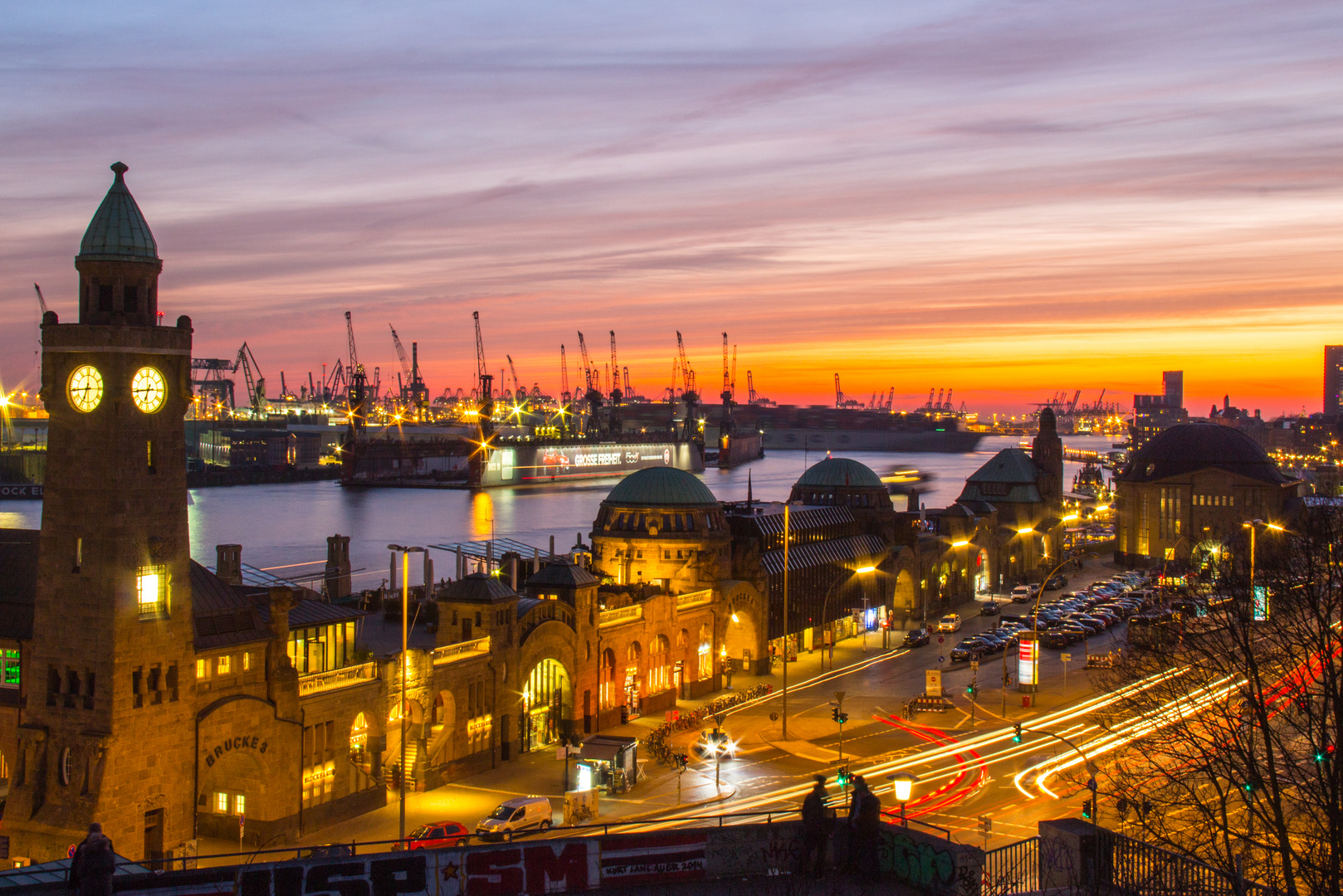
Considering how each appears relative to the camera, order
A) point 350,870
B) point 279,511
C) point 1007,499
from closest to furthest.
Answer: point 350,870 < point 1007,499 < point 279,511

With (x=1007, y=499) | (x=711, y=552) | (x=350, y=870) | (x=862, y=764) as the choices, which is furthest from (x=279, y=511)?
(x=350, y=870)

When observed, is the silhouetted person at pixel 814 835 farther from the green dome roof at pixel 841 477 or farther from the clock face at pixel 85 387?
the green dome roof at pixel 841 477

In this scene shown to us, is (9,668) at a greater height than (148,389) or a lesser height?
lesser

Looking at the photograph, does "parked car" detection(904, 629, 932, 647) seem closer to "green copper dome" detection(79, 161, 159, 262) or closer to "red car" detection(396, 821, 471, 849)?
"red car" detection(396, 821, 471, 849)

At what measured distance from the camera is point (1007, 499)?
121688 millimetres

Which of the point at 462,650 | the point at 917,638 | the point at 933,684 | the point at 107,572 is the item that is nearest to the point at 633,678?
the point at 462,650

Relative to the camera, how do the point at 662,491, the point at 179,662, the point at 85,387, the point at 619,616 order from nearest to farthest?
1. the point at 85,387
2. the point at 179,662
3. the point at 619,616
4. the point at 662,491

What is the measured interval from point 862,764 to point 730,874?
2708 cm

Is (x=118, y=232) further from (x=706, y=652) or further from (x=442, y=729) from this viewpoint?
(x=706, y=652)

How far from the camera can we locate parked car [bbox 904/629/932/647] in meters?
79.2

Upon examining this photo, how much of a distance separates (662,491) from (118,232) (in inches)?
1406

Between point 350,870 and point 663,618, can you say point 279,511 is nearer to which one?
point 663,618

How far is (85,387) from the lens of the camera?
3547cm

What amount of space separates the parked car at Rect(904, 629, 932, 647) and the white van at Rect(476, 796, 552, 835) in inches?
1688
